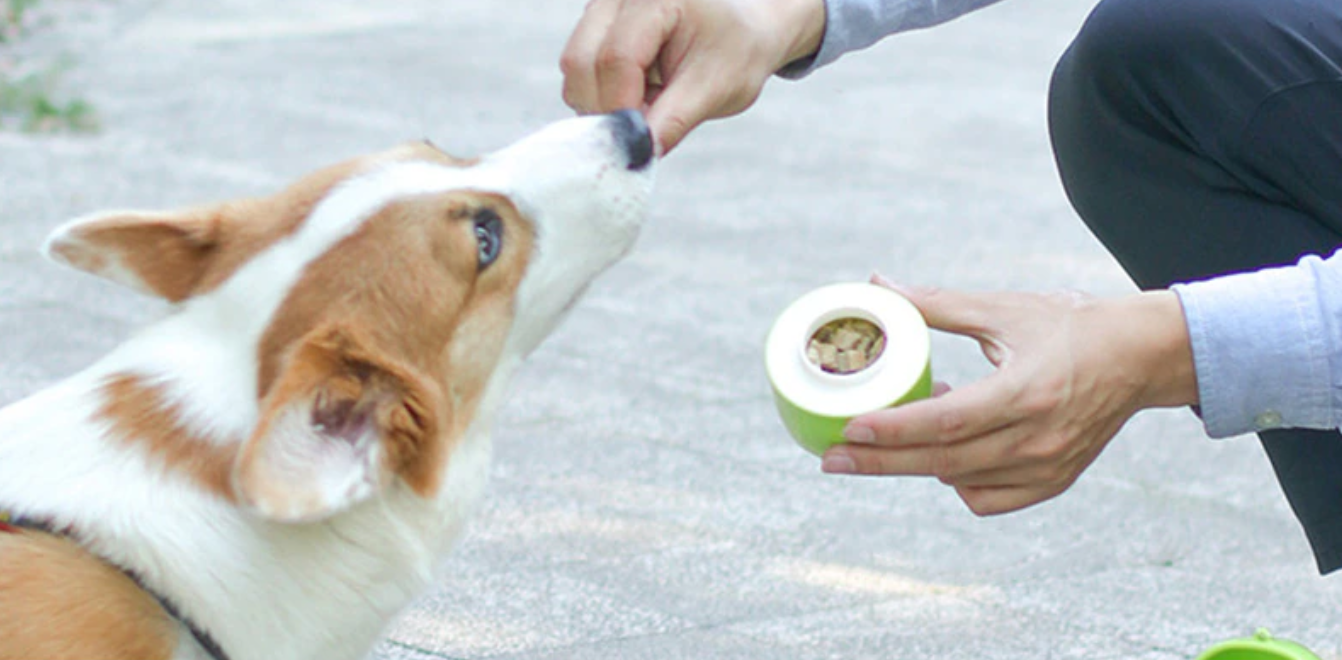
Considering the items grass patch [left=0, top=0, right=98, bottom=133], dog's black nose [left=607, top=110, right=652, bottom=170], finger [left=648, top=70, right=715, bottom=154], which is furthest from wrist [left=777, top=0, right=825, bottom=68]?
grass patch [left=0, top=0, right=98, bottom=133]

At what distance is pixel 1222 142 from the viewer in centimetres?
250

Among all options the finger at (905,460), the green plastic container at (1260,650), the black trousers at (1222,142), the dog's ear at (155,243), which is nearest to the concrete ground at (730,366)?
the green plastic container at (1260,650)

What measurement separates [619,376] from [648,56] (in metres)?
1.97

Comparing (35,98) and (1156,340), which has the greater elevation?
(1156,340)

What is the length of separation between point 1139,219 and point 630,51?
0.81 meters

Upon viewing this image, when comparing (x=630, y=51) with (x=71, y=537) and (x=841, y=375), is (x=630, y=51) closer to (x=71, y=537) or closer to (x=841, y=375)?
(x=841, y=375)

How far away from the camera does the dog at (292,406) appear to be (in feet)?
6.71

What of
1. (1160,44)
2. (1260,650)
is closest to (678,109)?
(1160,44)

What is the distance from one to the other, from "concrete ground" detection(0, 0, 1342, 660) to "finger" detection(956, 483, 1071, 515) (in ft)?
2.80

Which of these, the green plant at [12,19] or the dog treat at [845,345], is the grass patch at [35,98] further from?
the dog treat at [845,345]

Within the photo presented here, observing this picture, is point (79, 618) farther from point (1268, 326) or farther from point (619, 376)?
point (619, 376)

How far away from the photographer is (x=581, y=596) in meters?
3.15

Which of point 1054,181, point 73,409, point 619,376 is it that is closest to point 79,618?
point 73,409

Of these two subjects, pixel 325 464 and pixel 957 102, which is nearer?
pixel 325 464
